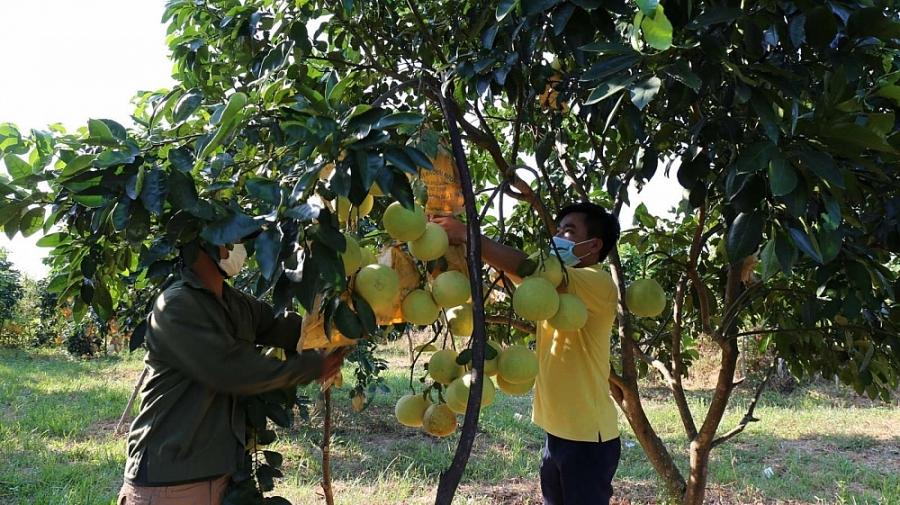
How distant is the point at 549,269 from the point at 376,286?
46 centimetres

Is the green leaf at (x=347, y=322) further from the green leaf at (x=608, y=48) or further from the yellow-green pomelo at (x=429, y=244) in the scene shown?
the green leaf at (x=608, y=48)

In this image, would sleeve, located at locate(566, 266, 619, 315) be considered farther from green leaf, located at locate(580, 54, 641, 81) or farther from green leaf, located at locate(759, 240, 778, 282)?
green leaf, located at locate(580, 54, 641, 81)

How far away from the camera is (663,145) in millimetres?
1884

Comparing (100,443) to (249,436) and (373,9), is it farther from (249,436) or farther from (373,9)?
(373,9)

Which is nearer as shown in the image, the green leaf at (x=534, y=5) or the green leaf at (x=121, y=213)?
the green leaf at (x=121, y=213)

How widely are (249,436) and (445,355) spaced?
741 millimetres

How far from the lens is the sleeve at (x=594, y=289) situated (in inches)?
80.5

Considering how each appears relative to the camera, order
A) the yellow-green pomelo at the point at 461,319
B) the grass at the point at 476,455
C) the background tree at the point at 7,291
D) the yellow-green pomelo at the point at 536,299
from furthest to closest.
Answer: the background tree at the point at 7,291, the grass at the point at 476,455, the yellow-green pomelo at the point at 461,319, the yellow-green pomelo at the point at 536,299

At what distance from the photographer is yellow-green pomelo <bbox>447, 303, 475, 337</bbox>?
62.4 inches

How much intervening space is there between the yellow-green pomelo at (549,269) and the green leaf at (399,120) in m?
0.55

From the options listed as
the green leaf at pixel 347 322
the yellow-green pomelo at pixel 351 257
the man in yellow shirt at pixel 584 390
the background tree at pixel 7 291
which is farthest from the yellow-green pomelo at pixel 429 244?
the background tree at pixel 7 291

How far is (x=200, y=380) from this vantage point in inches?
67.0

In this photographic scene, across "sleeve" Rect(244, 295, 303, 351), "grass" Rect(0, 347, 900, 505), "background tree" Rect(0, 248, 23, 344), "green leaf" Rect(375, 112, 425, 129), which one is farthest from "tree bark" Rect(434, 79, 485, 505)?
"background tree" Rect(0, 248, 23, 344)

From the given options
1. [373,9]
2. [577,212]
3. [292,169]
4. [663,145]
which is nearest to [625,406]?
[577,212]
